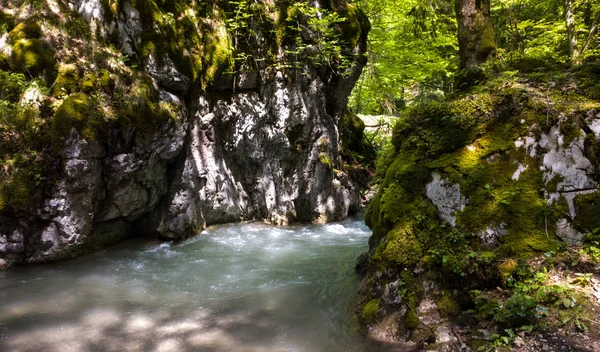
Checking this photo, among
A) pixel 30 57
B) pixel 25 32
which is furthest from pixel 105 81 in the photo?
pixel 25 32

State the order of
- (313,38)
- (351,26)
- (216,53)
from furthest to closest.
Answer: (351,26) < (313,38) < (216,53)

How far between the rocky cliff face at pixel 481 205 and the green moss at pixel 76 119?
15.4 ft

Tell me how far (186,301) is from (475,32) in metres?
5.52

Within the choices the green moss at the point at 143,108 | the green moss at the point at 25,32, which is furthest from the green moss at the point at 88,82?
the green moss at the point at 25,32

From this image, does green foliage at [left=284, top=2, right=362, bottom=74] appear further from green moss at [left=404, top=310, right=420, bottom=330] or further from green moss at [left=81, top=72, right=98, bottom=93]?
green moss at [left=404, top=310, right=420, bottom=330]

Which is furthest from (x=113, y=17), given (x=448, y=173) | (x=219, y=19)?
(x=448, y=173)

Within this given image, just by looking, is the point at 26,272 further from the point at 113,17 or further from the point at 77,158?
the point at 113,17

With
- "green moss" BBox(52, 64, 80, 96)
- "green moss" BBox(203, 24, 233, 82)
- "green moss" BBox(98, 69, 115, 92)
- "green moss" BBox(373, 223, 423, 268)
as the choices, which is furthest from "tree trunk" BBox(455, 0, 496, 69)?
"green moss" BBox(52, 64, 80, 96)

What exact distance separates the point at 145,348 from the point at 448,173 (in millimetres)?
3753

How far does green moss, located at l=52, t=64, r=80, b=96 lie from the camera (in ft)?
18.9

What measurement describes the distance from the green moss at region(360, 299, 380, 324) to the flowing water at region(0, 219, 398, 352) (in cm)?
15

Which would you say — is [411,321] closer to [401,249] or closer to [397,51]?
[401,249]

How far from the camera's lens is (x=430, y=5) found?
636cm

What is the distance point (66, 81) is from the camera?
19.1ft
